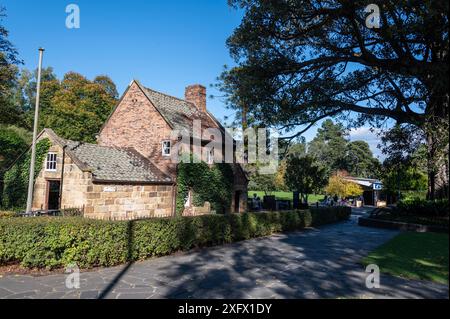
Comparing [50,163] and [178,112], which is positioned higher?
[178,112]

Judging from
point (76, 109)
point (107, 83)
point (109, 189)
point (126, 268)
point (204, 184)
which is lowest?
point (126, 268)

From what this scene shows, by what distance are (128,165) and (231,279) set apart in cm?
1432

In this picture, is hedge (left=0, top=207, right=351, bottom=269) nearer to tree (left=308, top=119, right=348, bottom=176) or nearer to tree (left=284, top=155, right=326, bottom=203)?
tree (left=284, top=155, right=326, bottom=203)

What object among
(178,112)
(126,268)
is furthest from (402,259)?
(178,112)

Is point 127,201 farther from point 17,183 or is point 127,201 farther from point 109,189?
point 17,183

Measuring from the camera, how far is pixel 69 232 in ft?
31.1

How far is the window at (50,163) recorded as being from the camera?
741 inches

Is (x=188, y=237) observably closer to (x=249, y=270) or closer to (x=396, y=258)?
(x=249, y=270)

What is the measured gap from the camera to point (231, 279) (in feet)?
27.9

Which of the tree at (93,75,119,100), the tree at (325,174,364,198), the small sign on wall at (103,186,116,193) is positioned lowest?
the small sign on wall at (103,186,116,193)

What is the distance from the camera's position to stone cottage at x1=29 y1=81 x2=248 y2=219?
17688 mm

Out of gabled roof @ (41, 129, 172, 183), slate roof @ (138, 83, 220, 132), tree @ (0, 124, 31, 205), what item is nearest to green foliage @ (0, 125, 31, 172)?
tree @ (0, 124, 31, 205)

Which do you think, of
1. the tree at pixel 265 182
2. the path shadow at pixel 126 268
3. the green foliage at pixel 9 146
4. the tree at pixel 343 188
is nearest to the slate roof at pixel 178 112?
the path shadow at pixel 126 268

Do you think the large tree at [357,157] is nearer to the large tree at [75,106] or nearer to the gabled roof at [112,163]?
the large tree at [75,106]
